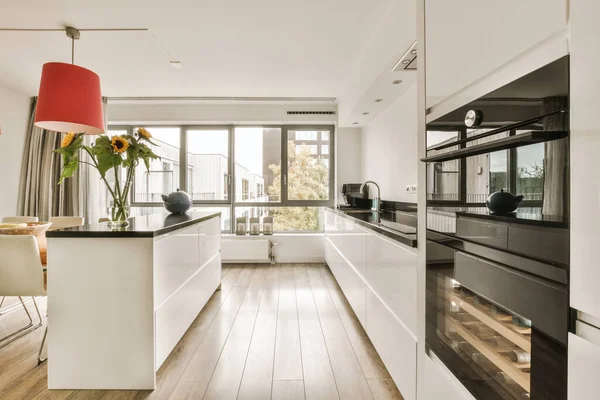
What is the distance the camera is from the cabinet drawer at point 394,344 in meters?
1.51

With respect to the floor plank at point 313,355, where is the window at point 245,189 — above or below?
above

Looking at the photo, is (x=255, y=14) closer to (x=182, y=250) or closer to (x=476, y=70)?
(x=182, y=250)

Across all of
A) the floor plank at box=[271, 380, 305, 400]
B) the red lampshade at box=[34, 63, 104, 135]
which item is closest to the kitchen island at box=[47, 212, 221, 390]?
the floor plank at box=[271, 380, 305, 400]

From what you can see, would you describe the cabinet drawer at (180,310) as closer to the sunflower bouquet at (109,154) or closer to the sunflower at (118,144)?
the sunflower bouquet at (109,154)

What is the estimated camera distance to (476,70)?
0.95m

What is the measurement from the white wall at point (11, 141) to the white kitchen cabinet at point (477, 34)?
17.5ft

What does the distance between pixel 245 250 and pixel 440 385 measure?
13.0 ft

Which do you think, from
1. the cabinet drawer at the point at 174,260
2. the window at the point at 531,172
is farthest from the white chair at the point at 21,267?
the window at the point at 531,172

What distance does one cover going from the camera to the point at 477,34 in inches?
36.8

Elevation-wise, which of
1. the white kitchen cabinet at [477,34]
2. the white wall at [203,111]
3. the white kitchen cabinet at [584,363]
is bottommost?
the white kitchen cabinet at [584,363]

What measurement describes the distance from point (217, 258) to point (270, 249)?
4.88ft

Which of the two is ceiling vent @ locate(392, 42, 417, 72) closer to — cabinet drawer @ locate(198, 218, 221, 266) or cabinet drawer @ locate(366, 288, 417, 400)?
cabinet drawer @ locate(366, 288, 417, 400)

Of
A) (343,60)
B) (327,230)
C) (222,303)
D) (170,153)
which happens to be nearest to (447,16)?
(343,60)

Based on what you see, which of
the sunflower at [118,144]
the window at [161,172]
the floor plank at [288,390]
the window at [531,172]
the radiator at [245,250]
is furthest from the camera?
the window at [161,172]
